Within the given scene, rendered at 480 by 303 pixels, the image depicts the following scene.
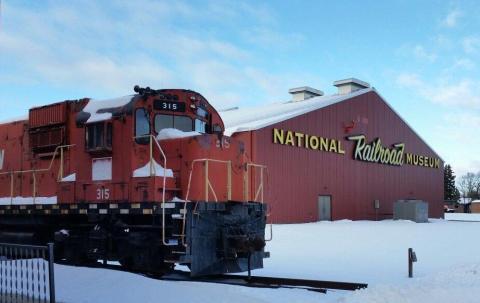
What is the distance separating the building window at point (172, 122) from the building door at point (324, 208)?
2228 centimetres

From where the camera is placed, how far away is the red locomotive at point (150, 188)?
10.5 m

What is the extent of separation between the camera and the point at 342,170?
115 ft

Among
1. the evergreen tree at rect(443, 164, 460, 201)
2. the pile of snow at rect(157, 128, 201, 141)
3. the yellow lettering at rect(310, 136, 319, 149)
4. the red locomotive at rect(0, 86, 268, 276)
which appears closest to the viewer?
the red locomotive at rect(0, 86, 268, 276)

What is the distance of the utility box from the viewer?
3666 centimetres

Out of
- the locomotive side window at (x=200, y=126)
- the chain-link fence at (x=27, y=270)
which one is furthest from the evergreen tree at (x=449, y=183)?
the chain-link fence at (x=27, y=270)

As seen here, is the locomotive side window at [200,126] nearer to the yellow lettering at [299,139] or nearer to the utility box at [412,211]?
the yellow lettering at [299,139]

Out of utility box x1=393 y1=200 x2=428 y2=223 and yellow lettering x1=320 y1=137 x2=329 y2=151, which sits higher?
yellow lettering x1=320 y1=137 x2=329 y2=151

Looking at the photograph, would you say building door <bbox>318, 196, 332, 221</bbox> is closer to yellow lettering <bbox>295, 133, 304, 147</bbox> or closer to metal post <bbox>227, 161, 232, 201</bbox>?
yellow lettering <bbox>295, 133, 304, 147</bbox>

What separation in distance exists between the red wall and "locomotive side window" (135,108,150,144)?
1342 cm

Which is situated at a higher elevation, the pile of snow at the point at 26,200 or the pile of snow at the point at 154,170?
the pile of snow at the point at 154,170

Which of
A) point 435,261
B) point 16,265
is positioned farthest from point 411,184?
point 16,265

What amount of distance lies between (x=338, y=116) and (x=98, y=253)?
25.6 metres

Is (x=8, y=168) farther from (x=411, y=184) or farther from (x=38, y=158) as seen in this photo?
(x=411, y=184)

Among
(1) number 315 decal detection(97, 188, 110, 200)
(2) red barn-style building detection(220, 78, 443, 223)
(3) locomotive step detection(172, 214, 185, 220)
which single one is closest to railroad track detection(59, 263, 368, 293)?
(3) locomotive step detection(172, 214, 185, 220)
